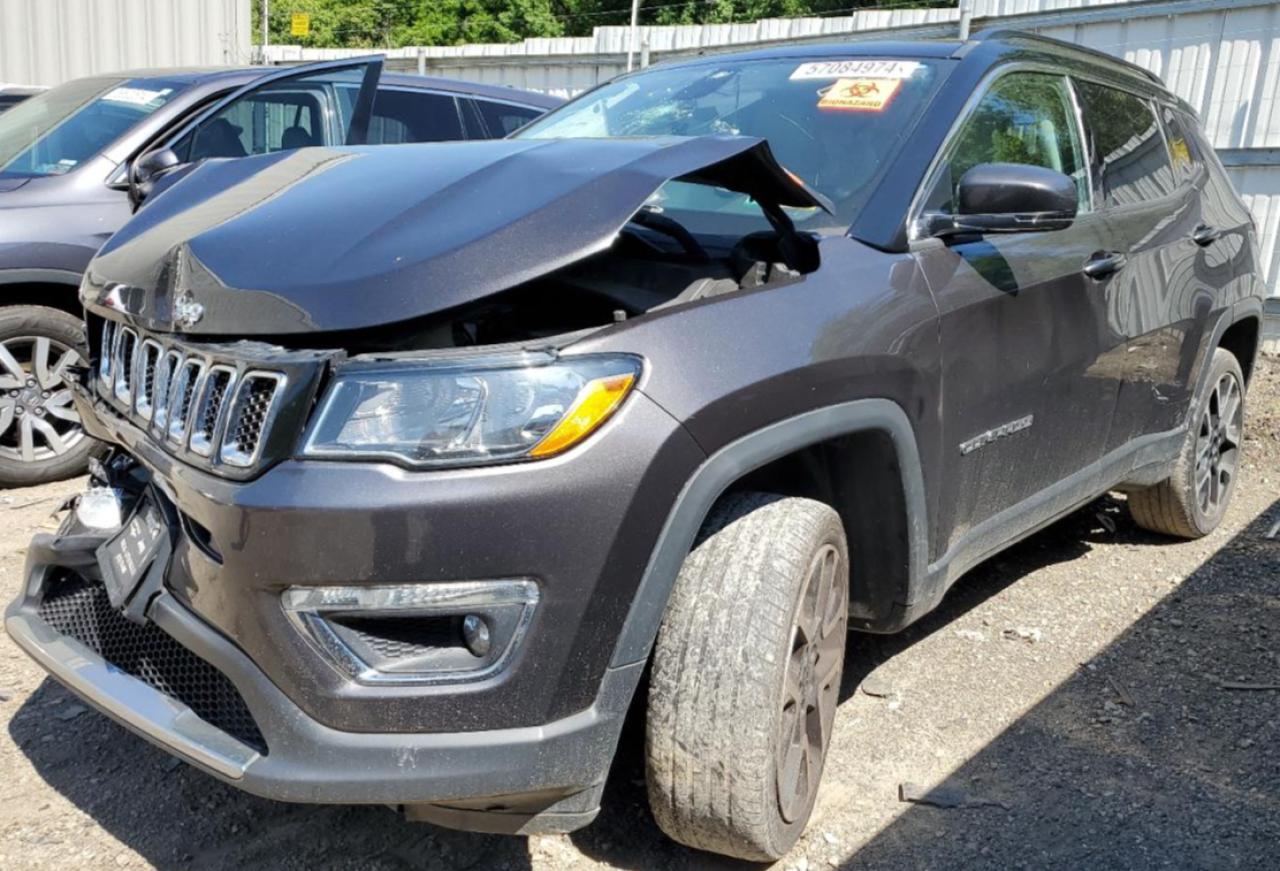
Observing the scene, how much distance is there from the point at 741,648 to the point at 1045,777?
118 cm

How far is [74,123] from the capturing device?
5.22 metres

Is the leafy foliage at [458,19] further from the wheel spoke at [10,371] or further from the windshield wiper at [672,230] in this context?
the windshield wiper at [672,230]

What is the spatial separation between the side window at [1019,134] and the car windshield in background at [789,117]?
0.16m

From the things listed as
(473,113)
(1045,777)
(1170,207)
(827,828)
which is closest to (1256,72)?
(1170,207)

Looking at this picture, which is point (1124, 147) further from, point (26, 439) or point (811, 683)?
point (26, 439)

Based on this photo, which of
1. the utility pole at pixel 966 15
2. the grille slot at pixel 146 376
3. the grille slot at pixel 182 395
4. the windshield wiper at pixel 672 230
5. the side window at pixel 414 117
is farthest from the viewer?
the utility pole at pixel 966 15

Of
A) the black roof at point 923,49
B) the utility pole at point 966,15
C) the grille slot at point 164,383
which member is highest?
the utility pole at point 966,15

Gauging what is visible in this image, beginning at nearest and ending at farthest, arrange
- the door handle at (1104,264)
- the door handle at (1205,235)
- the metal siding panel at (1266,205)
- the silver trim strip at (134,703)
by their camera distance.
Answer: the silver trim strip at (134,703), the door handle at (1104,264), the door handle at (1205,235), the metal siding panel at (1266,205)

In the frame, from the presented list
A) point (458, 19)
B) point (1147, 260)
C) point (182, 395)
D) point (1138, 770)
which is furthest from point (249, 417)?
point (458, 19)

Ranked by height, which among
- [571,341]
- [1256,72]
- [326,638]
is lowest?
[326,638]

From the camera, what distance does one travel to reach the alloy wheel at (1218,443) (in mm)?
4590

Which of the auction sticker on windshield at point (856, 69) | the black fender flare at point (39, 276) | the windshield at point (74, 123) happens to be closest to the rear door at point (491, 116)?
the windshield at point (74, 123)

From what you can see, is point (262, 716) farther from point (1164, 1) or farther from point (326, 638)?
point (1164, 1)

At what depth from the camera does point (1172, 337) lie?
3.99 meters
